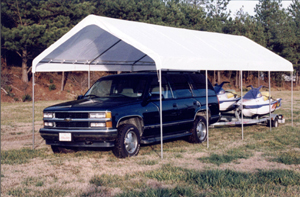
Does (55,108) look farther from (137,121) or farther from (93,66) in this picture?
(93,66)

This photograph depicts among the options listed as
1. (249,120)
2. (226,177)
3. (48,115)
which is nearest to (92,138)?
(48,115)

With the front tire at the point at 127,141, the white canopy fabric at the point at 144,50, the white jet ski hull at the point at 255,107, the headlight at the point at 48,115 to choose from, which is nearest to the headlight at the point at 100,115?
the front tire at the point at 127,141

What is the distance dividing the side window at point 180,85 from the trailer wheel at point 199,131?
75 centimetres

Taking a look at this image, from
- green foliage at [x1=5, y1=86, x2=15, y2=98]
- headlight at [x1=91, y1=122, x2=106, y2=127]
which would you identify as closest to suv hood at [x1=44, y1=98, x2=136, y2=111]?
headlight at [x1=91, y1=122, x2=106, y2=127]

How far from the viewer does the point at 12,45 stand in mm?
30125

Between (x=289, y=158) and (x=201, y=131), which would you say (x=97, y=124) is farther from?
(x=289, y=158)

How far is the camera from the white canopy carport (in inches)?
330

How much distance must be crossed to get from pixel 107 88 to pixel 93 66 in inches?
Result: 134

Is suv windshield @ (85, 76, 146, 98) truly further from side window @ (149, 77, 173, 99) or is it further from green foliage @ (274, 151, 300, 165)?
green foliage @ (274, 151, 300, 165)

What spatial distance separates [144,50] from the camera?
8.00 meters

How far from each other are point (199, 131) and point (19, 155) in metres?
4.61

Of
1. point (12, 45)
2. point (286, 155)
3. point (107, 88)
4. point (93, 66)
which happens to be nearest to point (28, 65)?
point (12, 45)

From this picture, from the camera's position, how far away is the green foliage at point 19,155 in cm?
798

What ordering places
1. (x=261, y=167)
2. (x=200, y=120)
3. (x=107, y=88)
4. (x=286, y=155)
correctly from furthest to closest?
(x=200, y=120), (x=107, y=88), (x=286, y=155), (x=261, y=167)
